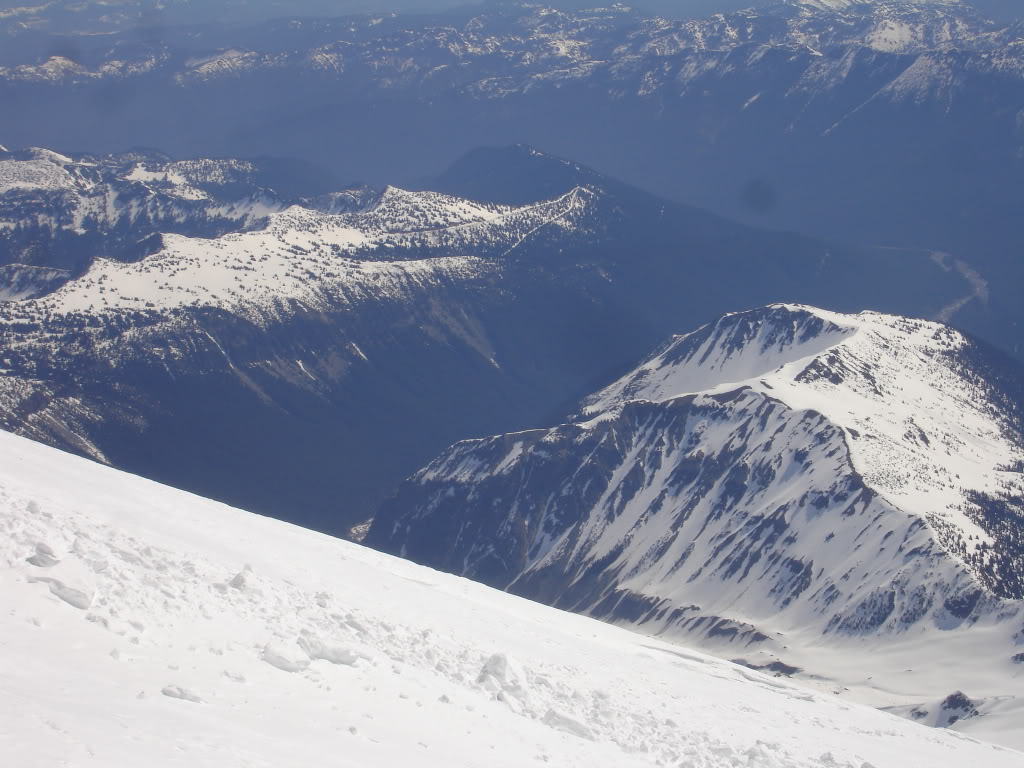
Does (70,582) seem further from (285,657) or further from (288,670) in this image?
(288,670)

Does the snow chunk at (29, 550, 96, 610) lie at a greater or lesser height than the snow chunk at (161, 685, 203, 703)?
greater

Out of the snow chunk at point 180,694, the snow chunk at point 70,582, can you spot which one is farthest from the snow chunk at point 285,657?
the snow chunk at point 70,582

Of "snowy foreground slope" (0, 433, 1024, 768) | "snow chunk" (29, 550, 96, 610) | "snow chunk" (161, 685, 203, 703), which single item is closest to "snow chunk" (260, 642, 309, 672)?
"snowy foreground slope" (0, 433, 1024, 768)

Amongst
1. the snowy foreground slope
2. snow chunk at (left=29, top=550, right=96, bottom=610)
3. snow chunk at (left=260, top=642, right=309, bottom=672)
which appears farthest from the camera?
snow chunk at (left=260, top=642, right=309, bottom=672)

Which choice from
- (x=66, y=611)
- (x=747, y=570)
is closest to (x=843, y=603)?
(x=747, y=570)

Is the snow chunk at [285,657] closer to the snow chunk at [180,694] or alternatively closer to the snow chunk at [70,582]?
the snow chunk at [180,694]

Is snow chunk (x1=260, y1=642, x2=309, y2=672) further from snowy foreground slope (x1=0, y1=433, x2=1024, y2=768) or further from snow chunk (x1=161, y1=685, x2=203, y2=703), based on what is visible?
snow chunk (x1=161, y1=685, x2=203, y2=703)

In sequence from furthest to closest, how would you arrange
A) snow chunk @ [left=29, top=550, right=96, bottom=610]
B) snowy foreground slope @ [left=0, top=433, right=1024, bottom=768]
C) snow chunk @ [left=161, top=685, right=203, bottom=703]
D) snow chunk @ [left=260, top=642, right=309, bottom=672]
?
snow chunk @ [left=260, top=642, right=309, bottom=672]
snow chunk @ [left=29, top=550, right=96, bottom=610]
snow chunk @ [left=161, top=685, right=203, bottom=703]
snowy foreground slope @ [left=0, top=433, right=1024, bottom=768]

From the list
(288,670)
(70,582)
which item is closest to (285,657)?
(288,670)
